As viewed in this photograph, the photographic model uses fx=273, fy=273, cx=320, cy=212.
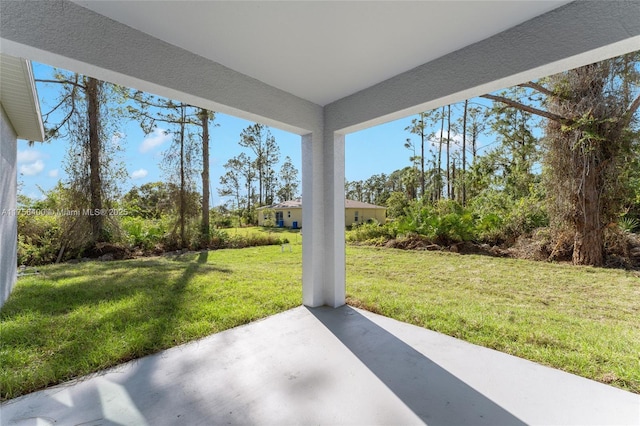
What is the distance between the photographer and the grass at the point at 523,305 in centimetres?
247

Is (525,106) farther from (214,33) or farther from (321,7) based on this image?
(214,33)

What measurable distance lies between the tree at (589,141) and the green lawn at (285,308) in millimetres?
961

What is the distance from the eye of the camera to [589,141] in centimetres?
493

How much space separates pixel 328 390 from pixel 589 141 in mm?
6200

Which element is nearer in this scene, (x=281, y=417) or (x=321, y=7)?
(x=281, y=417)

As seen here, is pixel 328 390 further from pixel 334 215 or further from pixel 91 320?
pixel 91 320

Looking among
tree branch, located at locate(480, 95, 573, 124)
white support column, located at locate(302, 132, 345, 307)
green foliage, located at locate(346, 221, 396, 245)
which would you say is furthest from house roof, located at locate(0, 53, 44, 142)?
green foliage, located at locate(346, 221, 396, 245)

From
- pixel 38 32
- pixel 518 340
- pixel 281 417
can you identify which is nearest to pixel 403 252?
pixel 518 340

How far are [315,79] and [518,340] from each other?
338 centimetres

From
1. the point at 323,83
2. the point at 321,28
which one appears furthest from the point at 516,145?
the point at 321,28

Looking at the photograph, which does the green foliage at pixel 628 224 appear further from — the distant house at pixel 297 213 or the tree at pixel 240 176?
the tree at pixel 240 176

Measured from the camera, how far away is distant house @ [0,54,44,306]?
9.31 ft

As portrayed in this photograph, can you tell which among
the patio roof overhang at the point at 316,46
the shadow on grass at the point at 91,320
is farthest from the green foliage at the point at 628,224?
the shadow on grass at the point at 91,320

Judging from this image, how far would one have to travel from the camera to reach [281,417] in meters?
1.70
